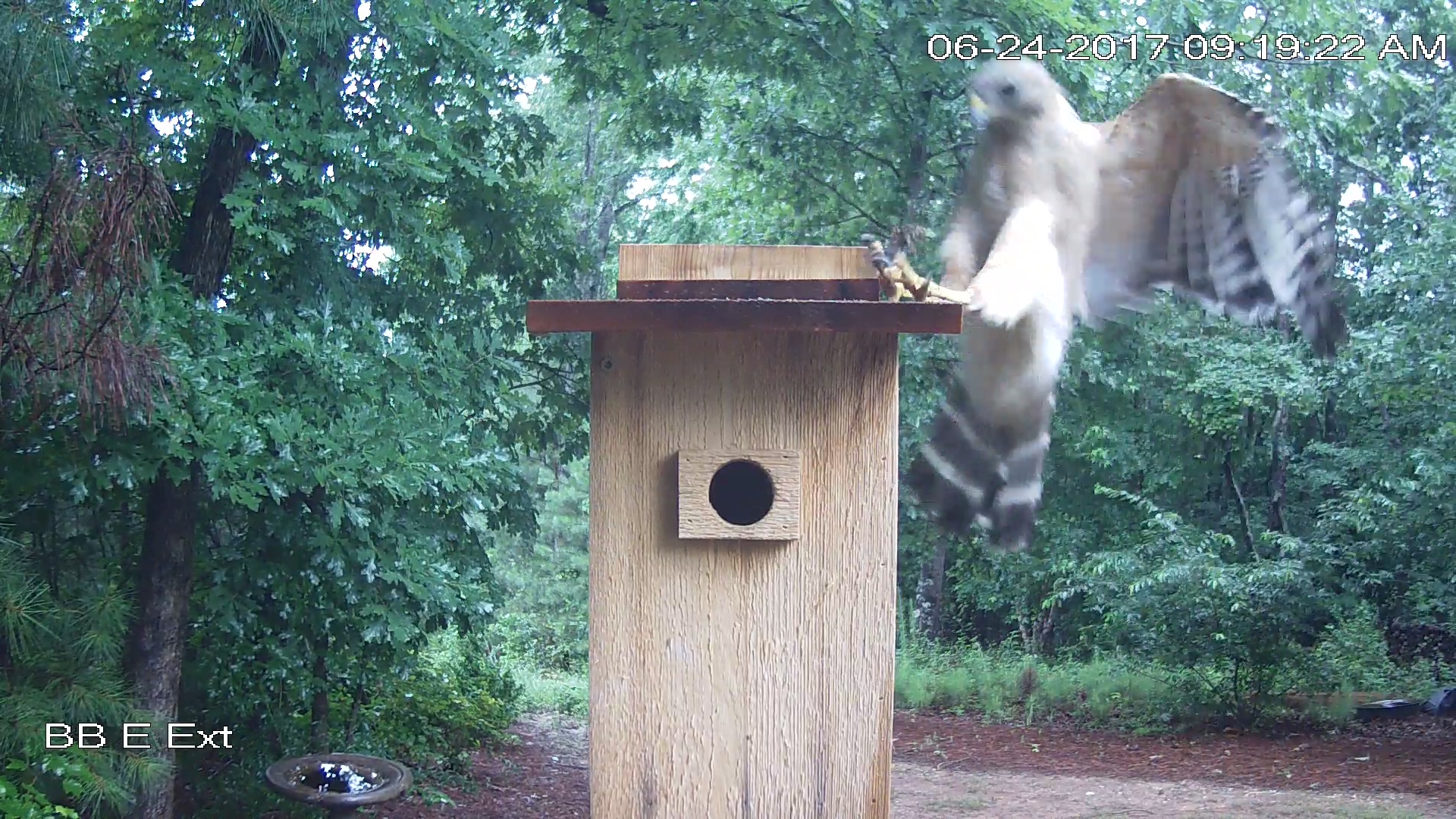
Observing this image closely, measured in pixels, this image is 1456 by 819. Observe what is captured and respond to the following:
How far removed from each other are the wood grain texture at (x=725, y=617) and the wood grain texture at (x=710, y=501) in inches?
1.2

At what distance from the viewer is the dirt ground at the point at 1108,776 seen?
21.7 ft

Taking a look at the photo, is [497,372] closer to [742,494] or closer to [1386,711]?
[742,494]

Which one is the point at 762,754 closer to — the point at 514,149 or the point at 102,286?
the point at 102,286

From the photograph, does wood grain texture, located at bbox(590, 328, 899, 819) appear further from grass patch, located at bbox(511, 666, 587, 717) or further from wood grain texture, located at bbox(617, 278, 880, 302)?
grass patch, located at bbox(511, 666, 587, 717)

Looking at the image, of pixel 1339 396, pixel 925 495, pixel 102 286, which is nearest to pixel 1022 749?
pixel 1339 396

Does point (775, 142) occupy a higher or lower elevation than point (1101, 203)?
higher

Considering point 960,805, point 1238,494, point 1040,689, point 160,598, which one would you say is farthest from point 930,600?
point 160,598

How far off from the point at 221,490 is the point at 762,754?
1771 mm

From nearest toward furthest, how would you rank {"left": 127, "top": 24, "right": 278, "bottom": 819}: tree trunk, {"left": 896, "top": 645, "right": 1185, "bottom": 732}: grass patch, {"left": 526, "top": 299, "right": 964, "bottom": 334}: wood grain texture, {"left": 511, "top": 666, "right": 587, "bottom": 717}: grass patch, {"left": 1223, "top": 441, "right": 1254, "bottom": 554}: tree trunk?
{"left": 526, "top": 299, "right": 964, "bottom": 334}: wood grain texture
{"left": 127, "top": 24, "right": 278, "bottom": 819}: tree trunk
{"left": 896, "top": 645, "right": 1185, "bottom": 732}: grass patch
{"left": 511, "top": 666, "right": 587, "bottom": 717}: grass patch
{"left": 1223, "top": 441, "right": 1254, "bottom": 554}: tree trunk

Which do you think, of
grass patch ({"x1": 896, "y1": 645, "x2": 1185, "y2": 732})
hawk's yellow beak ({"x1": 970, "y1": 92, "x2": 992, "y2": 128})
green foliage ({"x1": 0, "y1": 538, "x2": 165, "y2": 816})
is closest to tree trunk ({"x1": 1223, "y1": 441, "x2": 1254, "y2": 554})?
grass patch ({"x1": 896, "y1": 645, "x2": 1185, "y2": 732})

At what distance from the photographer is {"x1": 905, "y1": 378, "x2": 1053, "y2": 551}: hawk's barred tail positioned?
126 inches

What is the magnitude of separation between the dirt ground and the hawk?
4007 millimetres

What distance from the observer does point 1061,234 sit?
3.29 meters

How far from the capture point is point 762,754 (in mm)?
2902
